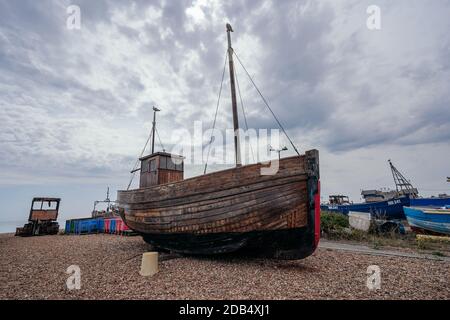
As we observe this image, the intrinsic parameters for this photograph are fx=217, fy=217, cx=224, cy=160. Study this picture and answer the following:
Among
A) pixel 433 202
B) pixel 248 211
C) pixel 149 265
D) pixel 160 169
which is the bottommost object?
pixel 149 265

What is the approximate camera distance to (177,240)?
743 centimetres

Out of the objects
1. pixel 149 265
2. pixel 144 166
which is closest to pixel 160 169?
pixel 144 166

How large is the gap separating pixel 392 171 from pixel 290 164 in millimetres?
31186

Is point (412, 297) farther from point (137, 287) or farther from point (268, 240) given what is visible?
point (137, 287)

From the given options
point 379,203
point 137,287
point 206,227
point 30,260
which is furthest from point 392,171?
point 30,260

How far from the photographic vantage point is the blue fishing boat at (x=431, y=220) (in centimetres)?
1226

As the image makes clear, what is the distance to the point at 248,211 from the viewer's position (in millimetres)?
5926

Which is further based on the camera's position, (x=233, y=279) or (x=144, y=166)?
(x=144, y=166)

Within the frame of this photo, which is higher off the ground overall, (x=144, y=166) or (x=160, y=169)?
(x=144, y=166)

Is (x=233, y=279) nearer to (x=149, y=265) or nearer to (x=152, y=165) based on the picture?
(x=149, y=265)

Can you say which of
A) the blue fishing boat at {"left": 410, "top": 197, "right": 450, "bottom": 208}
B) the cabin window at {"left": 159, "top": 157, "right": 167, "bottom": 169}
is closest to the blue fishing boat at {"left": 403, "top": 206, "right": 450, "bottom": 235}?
the blue fishing boat at {"left": 410, "top": 197, "right": 450, "bottom": 208}

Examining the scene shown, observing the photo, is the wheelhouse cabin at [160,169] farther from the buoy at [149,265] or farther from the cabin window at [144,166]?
the buoy at [149,265]

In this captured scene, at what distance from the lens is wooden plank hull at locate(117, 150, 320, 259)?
5.65 m

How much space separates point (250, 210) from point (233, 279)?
1716 millimetres
